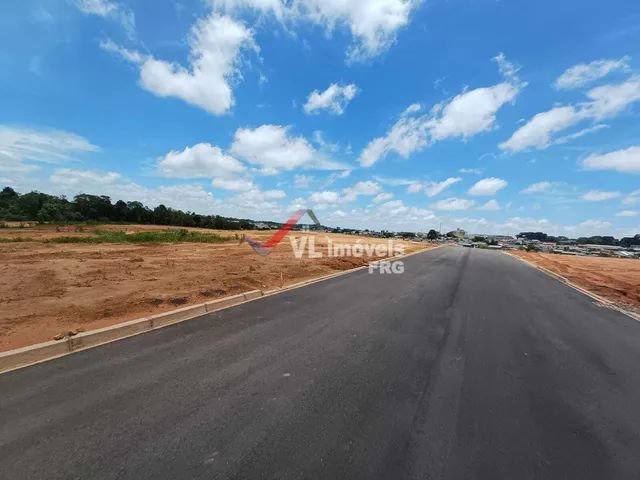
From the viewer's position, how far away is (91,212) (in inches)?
2539

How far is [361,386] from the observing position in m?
4.15

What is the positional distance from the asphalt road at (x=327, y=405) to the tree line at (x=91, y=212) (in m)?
64.1

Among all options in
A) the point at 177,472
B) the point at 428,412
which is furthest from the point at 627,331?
the point at 177,472

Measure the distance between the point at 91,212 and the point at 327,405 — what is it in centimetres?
7769

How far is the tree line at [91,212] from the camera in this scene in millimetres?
56812

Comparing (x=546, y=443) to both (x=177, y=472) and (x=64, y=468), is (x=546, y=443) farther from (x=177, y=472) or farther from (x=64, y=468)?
(x=64, y=468)
